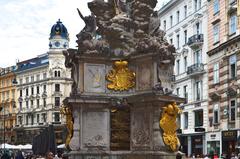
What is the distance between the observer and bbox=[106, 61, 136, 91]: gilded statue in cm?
2253

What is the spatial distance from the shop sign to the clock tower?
66149 millimetres

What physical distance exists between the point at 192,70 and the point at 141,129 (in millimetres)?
39490

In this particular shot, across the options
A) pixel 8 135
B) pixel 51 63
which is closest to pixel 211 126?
pixel 51 63

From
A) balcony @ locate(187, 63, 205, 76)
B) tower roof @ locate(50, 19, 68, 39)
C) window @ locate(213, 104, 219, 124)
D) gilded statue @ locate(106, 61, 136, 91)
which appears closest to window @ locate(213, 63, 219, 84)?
window @ locate(213, 104, 219, 124)

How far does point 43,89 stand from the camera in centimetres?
11962

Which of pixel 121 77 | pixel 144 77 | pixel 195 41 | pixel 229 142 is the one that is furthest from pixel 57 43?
pixel 144 77

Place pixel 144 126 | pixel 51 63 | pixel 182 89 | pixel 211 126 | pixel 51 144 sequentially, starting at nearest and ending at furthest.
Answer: pixel 144 126, pixel 51 144, pixel 211 126, pixel 182 89, pixel 51 63

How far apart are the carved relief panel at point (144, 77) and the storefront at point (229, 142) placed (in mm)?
27854

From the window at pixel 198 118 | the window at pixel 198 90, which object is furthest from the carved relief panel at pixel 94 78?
the window at pixel 198 118

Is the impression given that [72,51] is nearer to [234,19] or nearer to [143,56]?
[143,56]

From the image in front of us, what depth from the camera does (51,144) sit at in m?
27.3

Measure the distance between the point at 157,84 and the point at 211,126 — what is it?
35.2m

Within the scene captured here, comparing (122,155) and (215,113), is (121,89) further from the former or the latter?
(215,113)

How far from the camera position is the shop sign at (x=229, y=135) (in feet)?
161
